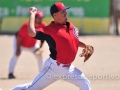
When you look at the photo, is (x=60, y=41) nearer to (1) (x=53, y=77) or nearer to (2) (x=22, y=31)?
(1) (x=53, y=77)

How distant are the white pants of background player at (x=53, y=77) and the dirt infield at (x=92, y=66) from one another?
2543mm

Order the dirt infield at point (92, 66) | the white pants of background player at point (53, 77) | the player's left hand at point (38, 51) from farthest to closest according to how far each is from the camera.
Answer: the player's left hand at point (38, 51), the dirt infield at point (92, 66), the white pants of background player at point (53, 77)

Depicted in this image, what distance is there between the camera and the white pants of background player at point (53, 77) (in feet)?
22.1

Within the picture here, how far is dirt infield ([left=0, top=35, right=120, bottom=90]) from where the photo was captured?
392 inches

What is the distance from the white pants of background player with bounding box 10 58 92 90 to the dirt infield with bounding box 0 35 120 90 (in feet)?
8.34

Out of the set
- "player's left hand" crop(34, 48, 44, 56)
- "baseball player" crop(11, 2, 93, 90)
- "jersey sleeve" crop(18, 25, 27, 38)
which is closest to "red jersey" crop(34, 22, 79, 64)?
"baseball player" crop(11, 2, 93, 90)

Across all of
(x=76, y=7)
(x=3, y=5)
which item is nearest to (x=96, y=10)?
(x=76, y=7)

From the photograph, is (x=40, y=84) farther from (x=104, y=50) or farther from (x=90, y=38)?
(x=90, y=38)

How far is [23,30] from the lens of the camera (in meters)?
11.6

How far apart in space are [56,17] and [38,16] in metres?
4.50

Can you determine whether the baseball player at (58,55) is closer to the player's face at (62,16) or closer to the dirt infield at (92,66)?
the player's face at (62,16)

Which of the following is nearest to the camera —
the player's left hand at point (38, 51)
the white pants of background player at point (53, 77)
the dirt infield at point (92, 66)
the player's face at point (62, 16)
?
the white pants of background player at point (53, 77)

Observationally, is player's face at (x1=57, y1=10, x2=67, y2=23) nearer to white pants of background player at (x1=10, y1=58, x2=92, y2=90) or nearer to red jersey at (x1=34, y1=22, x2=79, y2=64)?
red jersey at (x1=34, y1=22, x2=79, y2=64)

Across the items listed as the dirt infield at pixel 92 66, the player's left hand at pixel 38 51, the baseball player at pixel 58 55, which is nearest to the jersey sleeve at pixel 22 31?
the player's left hand at pixel 38 51
